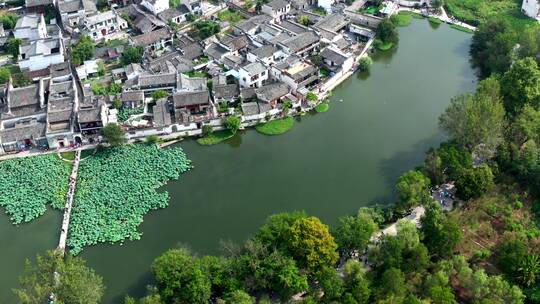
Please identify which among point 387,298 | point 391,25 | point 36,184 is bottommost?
point 36,184

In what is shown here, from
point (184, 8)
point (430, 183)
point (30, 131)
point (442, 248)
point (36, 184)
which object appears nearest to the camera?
point (442, 248)

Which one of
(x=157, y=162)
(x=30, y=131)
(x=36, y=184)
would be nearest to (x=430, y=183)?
(x=157, y=162)

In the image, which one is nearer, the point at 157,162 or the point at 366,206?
the point at 366,206

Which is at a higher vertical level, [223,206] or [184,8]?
[184,8]

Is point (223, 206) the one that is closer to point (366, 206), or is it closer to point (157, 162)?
point (157, 162)

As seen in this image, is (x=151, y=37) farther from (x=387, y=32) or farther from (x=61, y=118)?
(x=387, y=32)

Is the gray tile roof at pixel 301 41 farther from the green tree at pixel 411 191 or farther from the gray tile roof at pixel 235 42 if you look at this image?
the green tree at pixel 411 191

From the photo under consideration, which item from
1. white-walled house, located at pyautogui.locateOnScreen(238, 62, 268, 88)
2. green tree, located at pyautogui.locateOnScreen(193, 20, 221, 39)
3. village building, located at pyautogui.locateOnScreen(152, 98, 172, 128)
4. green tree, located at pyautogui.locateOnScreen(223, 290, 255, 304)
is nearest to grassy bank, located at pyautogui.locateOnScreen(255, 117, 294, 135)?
white-walled house, located at pyautogui.locateOnScreen(238, 62, 268, 88)

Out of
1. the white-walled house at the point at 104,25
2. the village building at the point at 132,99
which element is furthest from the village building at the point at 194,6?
the village building at the point at 132,99
